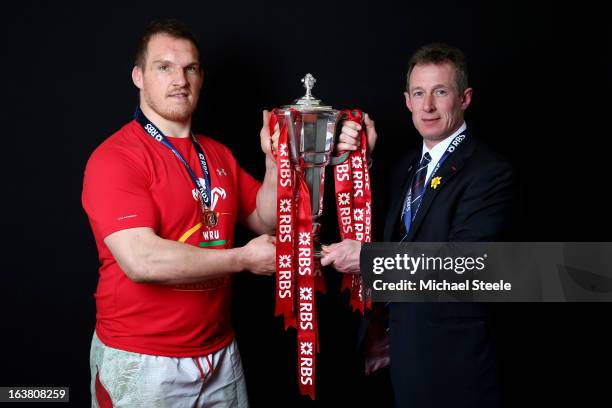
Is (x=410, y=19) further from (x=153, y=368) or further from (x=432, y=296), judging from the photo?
(x=153, y=368)

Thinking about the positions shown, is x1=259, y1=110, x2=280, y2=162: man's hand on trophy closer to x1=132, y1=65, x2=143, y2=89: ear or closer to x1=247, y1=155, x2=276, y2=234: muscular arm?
x1=247, y1=155, x2=276, y2=234: muscular arm

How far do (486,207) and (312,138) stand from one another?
0.76 metres

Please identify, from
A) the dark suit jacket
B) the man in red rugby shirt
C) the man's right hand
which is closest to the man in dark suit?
the dark suit jacket

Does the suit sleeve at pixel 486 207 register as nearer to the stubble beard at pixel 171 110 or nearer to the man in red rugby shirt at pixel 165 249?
the man in red rugby shirt at pixel 165 249

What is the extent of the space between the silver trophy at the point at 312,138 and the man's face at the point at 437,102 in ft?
1.29

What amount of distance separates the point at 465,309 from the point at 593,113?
1.70 meters

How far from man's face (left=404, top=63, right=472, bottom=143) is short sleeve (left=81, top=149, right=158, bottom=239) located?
118cm

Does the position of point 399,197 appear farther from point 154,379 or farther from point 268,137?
point 154,379

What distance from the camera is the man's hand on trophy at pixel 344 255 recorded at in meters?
2.55

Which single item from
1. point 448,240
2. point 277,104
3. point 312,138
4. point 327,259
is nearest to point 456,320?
point 448,240

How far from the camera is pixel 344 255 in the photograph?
2549 millimetres

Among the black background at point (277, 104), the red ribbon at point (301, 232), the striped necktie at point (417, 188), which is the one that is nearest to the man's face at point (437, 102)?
the striped necktie at point (417, 188)

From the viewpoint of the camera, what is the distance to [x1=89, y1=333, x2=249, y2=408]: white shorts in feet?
8.11

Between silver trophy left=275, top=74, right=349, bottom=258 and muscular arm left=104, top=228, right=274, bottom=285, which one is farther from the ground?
silver trophy left=275, top=74, right=349, bottom=258
